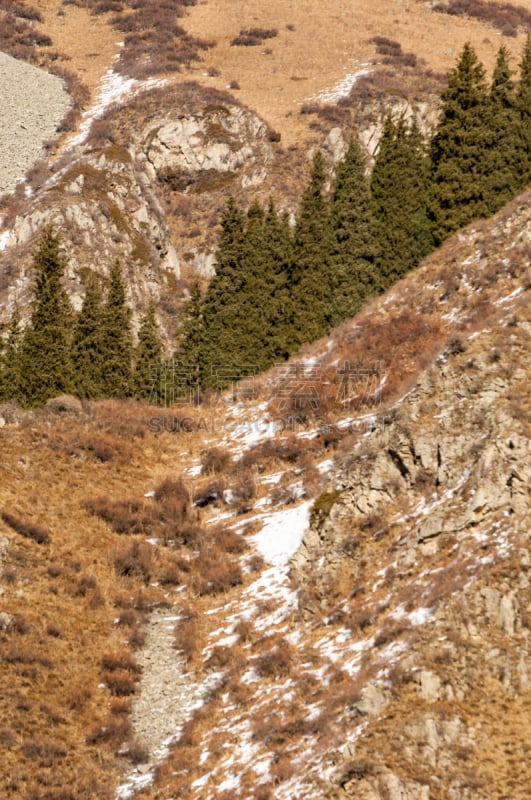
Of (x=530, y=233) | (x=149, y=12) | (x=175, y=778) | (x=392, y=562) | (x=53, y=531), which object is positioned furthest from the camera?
(x=149, y=12)

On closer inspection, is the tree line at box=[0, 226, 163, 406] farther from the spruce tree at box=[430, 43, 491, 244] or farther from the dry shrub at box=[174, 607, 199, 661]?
the dry shrub at box=[174, 607, 199, 661]

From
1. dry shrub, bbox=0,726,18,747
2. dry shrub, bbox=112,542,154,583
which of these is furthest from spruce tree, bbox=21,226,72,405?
dry shrub, bbox=0,726,18,747

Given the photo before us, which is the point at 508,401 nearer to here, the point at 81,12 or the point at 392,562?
the point at 392,562

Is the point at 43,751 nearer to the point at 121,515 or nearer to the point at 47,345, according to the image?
the point at 121,515

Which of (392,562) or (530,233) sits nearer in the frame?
(392,562)

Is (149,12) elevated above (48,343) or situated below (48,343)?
above

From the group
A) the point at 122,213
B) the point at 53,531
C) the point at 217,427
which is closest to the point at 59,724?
the point at 53,531
